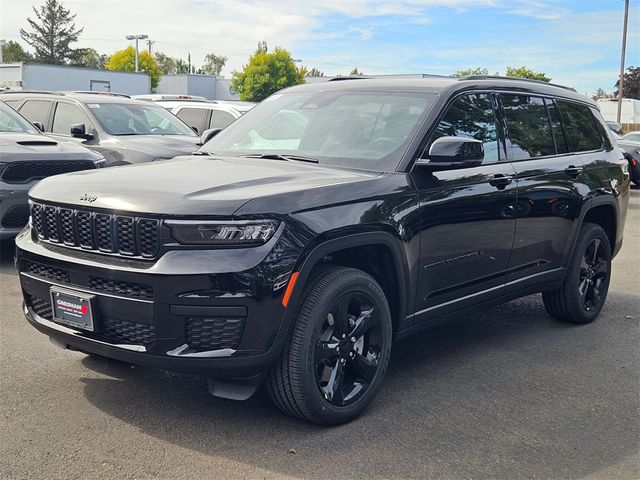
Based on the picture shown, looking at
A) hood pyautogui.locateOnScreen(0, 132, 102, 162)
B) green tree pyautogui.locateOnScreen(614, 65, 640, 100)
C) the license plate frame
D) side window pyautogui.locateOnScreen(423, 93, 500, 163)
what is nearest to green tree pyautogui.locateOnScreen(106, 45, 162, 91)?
green tree pyautogui.locateOnScreen(614, 65, 640, 100)

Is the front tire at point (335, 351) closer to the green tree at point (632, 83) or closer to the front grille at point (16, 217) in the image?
the front grille at point (16, 217)

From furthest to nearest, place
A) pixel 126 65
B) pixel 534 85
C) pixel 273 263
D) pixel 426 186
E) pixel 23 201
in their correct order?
pixel 126 65
pixel 23 201
pixel 534 85
pixel 426 186
pixel 273 263

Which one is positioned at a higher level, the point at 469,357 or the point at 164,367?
the point at 164,367

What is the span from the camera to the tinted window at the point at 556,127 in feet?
19.0

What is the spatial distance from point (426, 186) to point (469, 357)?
1.47 metres

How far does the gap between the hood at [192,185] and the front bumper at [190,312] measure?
0.80 ft

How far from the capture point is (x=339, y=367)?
12.7ft

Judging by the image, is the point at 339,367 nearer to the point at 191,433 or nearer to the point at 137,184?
the point at 191,433

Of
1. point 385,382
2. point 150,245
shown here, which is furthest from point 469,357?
point 150,245

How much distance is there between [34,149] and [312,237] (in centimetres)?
504

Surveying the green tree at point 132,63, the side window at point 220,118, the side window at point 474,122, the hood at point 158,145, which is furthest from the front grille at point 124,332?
the green tree at point 132,63

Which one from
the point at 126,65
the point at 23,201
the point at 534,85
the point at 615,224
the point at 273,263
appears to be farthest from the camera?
the point at 126,65

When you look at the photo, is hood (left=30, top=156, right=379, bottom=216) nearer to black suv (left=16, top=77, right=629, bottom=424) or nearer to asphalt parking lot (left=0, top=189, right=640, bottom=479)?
black suv (left=16, top=77, right=629, bottom=424)

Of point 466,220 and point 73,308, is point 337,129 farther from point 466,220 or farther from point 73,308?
point 73,308
